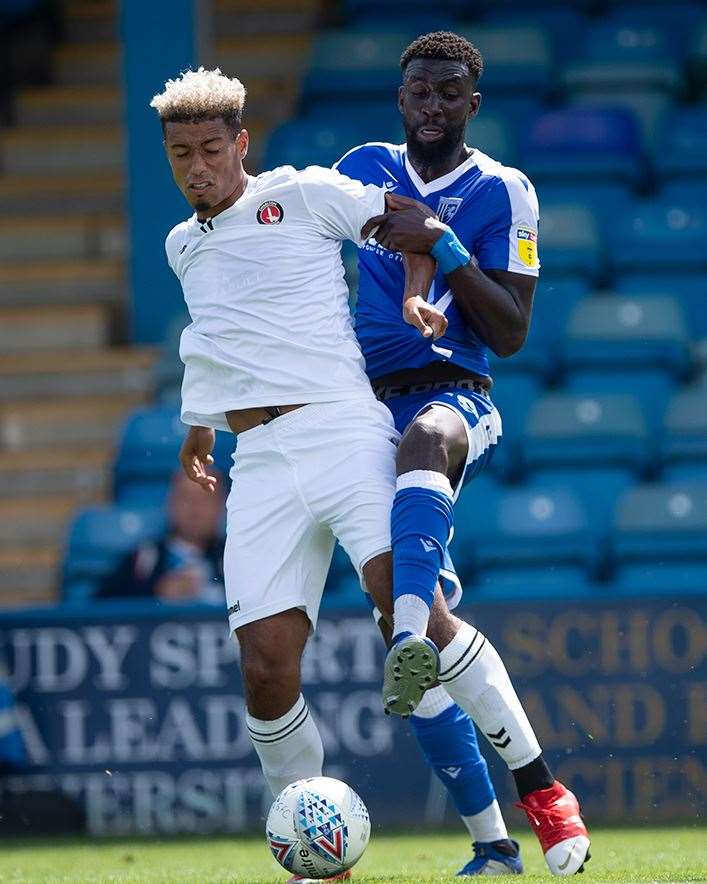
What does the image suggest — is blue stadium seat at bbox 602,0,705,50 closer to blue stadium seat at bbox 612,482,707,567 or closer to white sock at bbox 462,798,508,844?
blue stadium seat at bbox 612,482,707,567

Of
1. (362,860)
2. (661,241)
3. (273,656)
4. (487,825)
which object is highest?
(661,241)

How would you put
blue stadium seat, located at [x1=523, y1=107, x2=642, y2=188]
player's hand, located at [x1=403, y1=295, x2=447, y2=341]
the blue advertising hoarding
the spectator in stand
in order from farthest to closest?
1. blue stadium seat, located at [x1=523, y1=107, x2=642, y2=188]
2. the spectator in stand
3. the blue advertising hoarding
4. player's hand, located at [x1=403, y1=295, x2=447, y2=341]

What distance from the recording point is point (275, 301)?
5133 mm

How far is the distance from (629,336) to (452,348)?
14.8ft

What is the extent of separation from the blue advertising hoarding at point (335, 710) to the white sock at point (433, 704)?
2.28 metres

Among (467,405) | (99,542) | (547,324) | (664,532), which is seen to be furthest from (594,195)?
(467,405)

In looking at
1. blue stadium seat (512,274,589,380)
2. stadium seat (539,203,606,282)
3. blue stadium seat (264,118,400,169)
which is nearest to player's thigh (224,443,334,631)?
blue stadium seat (512,274,589,380)

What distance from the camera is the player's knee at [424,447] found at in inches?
194

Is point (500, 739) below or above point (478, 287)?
below

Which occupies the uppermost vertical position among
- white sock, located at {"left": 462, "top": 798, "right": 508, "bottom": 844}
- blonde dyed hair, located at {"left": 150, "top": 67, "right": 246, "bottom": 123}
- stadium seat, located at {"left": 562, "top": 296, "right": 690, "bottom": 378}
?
blonde dyed hair, located at {"left": 150, "top": 67, "right": 246, "bottom": 123}

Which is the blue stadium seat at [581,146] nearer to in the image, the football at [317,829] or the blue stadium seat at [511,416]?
the blue stadium seat at [511,416]

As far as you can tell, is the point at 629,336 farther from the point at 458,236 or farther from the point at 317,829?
the point at 317,829

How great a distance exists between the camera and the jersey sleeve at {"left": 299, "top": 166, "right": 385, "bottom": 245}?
5148 mm

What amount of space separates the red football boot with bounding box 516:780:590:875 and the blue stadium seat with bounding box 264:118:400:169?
5.89 meters
